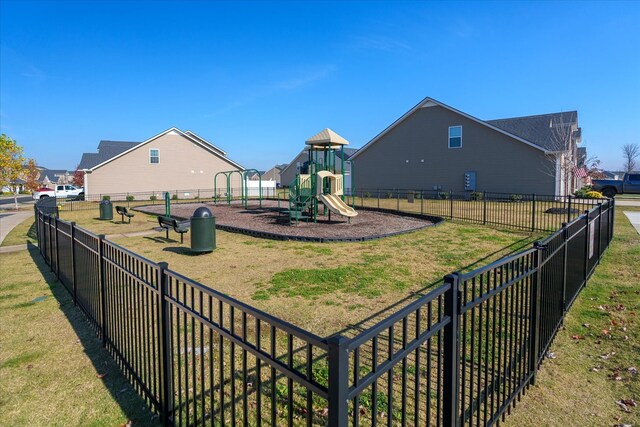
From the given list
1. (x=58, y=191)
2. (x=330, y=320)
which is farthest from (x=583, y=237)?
(x=58, y=191)

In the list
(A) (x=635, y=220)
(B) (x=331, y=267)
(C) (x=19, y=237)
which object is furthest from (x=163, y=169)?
(A) (x=635, y=220)

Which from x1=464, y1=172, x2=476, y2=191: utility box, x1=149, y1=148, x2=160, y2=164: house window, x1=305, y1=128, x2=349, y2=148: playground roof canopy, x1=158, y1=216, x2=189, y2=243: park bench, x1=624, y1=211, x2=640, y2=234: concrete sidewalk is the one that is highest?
x1=149, y1=148, x2=160, y2=164: house window

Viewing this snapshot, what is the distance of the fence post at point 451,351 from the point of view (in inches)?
96.4

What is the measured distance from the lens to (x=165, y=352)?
10.4 ft

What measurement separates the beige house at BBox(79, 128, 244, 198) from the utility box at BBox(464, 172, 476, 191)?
24.5 metres

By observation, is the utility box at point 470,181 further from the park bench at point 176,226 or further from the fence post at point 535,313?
the fence post at point 535,313

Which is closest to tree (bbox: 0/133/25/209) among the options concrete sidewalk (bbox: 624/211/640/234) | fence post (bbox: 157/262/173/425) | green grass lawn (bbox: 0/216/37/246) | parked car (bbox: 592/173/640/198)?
green grass lawn (bbox: 0/216/37/246)

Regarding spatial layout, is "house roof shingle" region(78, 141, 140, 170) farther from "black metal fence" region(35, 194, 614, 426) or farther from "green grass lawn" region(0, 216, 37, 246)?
"black metal fence" region(35, 194, 614, 426)

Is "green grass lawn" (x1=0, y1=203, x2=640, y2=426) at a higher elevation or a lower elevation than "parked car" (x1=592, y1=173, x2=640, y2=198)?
lower

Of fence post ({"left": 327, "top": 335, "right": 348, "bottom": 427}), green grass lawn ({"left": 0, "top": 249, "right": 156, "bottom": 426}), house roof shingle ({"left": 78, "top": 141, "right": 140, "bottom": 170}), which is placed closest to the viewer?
fence post ({"left": 327, "top": 335, "right": 348, "bottom": 427})

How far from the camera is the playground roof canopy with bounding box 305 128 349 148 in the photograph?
1722cm

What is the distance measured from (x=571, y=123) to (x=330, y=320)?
3134 centimetres

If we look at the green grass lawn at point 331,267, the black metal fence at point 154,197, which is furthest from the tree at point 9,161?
the green grass lawn at point 331,267

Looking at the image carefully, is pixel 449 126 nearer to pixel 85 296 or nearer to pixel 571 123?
pixel 571 123
